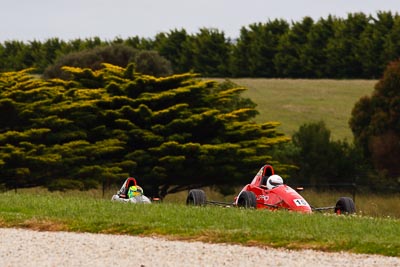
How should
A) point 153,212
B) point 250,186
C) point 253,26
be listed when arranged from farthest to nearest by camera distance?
1. point 253,26
2. point 250,186
3. point 153,212

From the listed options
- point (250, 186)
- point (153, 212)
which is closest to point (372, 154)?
point (250, 186)

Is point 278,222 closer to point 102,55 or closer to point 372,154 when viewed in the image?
point 372,154

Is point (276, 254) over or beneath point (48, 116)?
beneath

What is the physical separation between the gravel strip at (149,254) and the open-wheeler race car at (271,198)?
24.5 feet

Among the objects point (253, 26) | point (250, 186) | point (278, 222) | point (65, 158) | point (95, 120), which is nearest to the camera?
point (278, 222)

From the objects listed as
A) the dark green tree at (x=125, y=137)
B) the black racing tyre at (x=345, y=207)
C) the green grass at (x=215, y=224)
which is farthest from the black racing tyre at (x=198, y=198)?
the dark green tree at (x=125, y=137)

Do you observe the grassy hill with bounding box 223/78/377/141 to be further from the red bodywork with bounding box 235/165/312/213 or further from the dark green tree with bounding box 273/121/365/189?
the red bodywork with bounding box 235/165/312/213

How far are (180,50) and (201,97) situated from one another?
42590mm

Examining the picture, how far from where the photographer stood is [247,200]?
2425 centimetres

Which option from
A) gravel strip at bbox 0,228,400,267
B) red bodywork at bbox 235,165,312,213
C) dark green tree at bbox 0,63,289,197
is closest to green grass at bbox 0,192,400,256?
gravel strip at bbox 0,228,400,267

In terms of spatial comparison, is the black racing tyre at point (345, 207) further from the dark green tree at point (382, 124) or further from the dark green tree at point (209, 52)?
the dark green tree at point (209, 52)

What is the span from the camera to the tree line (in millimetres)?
82375

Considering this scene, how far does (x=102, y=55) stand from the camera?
228ft

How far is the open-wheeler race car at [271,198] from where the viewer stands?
24.5 m
